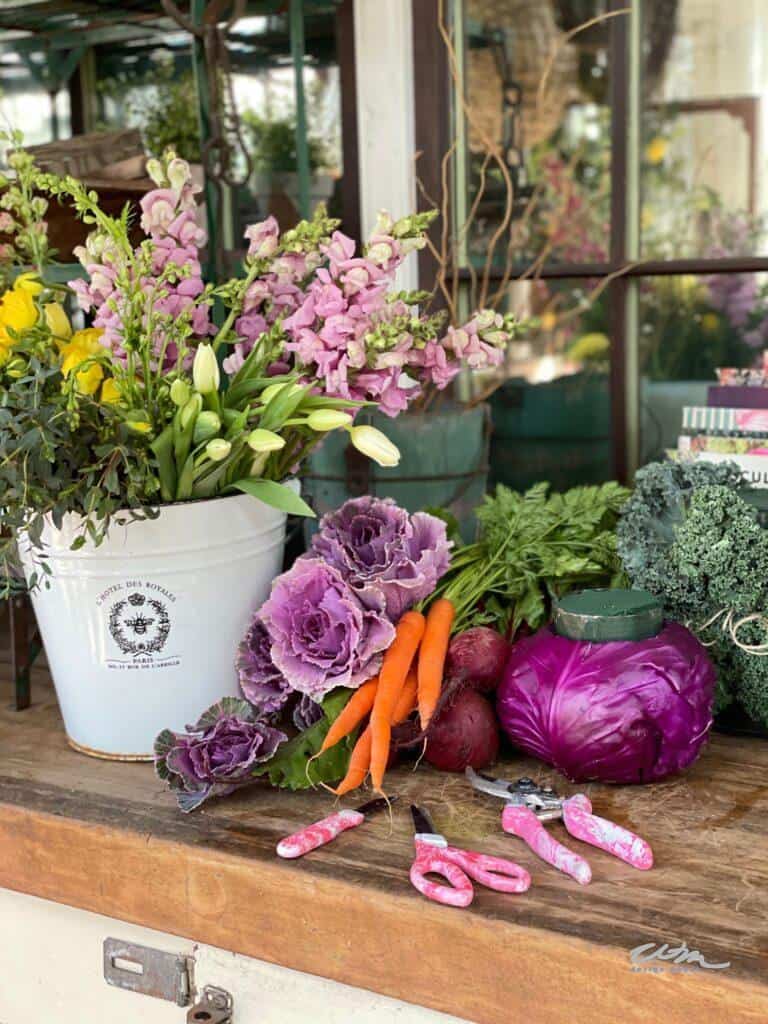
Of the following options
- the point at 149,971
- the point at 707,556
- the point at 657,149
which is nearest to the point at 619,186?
the point at 707,556

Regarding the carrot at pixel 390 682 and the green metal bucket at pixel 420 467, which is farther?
the green metal bucket at pixel 420 467

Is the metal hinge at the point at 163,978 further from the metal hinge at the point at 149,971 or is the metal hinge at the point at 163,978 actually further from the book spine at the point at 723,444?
the book spine at the point at 723,444

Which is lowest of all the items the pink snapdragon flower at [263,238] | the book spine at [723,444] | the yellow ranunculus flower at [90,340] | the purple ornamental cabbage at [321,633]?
the purple ornamental cabbage at [321,633]

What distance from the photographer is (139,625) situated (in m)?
1.13

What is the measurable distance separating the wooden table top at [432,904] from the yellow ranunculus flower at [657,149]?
3779 mm

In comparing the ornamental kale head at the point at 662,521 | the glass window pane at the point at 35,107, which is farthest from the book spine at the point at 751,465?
the glass window pane at the point at 35,107

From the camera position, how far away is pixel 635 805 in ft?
3.47

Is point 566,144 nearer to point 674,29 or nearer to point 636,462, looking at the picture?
point 674,29

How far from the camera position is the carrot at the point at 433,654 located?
3.60 ft

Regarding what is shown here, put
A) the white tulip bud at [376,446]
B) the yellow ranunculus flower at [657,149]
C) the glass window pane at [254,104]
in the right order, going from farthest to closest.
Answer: the yellow ranunculus flower at [657,149] → the glass window pane at [254,104] → the white tulip bud at [376,446]

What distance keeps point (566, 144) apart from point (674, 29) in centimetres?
57

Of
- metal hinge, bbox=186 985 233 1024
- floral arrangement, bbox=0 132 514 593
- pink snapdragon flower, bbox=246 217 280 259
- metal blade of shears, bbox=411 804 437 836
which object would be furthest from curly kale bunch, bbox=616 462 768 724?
metal hinge, bbox=186 985 233 1024

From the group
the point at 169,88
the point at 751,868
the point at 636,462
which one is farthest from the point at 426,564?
the point at 169,88

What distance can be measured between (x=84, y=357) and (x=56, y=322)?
0.09 metres
